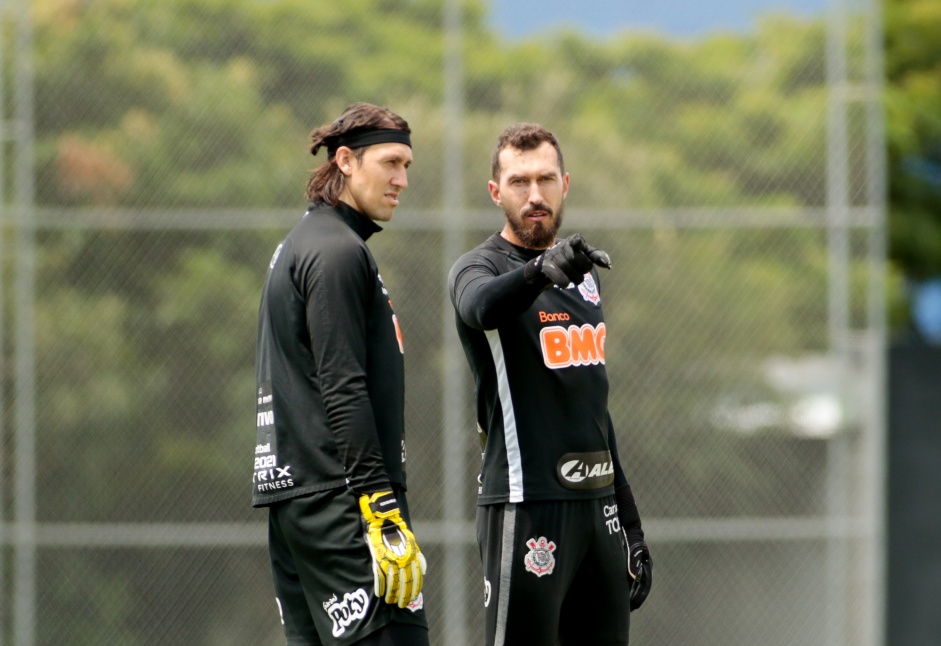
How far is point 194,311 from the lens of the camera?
751 cm

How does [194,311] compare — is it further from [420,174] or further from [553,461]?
[553,461]

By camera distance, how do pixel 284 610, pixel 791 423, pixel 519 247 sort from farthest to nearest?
pixel 791 423, pixel 519 247, pixel 284 610

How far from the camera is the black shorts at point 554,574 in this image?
3.58 metres

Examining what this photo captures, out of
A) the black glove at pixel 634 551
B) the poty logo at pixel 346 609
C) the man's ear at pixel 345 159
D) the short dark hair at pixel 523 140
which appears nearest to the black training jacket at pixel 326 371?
the man's ear at pixel 345 159

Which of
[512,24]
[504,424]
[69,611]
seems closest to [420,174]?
[512,24]

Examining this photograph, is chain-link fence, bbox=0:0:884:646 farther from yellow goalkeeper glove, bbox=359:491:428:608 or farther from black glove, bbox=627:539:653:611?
yellow goalkeeper glove, bbox=359:491:428:608

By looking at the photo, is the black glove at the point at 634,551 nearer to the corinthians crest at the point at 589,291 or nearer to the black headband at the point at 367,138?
the corinthians crest at the point at 589,291

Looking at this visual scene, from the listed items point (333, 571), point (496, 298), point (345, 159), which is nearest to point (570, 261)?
point (496, 298)

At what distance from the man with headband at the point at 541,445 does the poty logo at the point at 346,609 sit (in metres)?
0.53

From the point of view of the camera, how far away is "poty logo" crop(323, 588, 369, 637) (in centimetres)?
322

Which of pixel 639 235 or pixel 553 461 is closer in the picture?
pixel 553 461

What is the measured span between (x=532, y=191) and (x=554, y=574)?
1103 millimetres

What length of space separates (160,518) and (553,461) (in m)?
4.40

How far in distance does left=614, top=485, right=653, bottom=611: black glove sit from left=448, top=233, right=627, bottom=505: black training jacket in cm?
23
